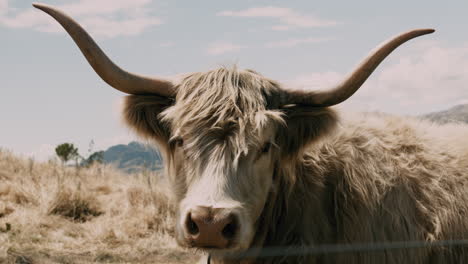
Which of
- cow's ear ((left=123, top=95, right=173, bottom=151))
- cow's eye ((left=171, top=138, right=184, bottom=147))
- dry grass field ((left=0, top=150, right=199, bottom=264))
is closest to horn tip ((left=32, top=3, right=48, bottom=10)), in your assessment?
cow's ear ((left=123, top=95, right=173, bottom=151))

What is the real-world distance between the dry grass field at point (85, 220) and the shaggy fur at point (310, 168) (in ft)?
8.96

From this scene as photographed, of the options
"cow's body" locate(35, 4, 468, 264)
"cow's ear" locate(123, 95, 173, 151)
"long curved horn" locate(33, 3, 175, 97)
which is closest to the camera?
"cow's body" locate(35, 4, 468, 264)

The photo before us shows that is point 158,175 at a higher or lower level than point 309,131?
lower

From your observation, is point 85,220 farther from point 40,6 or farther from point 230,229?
point 230,229

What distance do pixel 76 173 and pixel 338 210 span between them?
820cm

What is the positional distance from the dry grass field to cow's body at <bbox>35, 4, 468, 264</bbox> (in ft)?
8.81

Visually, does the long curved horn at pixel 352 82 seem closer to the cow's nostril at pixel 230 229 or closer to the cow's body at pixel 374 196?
the cow's body at pixel 374 196

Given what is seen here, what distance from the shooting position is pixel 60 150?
1733 centimetres

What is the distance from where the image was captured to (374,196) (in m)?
3.96

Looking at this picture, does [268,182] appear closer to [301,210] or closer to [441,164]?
[301,210]

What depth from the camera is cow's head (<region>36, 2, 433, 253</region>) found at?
10.2 ft

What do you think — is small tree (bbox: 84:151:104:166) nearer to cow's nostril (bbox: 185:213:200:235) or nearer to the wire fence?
the wire fence

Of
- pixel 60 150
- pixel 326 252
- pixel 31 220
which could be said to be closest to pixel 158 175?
pixel 31 220

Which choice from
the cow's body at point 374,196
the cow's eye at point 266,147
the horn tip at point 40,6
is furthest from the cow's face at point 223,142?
the horn tip at point 40,6
